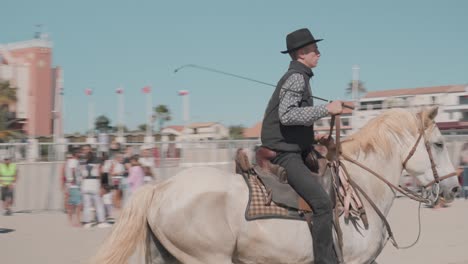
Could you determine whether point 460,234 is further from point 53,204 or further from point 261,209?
point 53,204

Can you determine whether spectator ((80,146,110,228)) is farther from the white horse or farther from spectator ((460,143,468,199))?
spectator ((460,143,468,199))

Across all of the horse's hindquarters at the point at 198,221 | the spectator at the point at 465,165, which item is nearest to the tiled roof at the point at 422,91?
the spectator at the point at 465,165

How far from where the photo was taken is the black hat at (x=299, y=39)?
5.36m

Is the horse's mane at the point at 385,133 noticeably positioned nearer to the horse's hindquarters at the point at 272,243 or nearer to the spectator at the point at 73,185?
the horse's hindquarters at the point at 272,243

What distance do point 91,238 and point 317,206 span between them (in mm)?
7529

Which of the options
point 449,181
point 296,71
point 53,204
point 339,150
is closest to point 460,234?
point 449,181

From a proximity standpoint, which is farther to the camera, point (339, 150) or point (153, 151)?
point (153, 151)

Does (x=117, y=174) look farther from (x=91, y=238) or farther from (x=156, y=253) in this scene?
(x=156, y=253)

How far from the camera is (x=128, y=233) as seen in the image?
16.2ft

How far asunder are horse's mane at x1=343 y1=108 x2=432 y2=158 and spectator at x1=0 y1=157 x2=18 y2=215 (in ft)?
36.0

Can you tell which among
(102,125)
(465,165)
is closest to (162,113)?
(102,125)

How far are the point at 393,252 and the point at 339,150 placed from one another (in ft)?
16.0

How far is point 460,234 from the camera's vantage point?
12.0m

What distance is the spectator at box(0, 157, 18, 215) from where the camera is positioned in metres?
14.5
